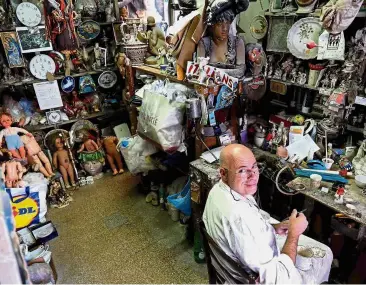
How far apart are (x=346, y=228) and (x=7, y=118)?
3137 millimetres

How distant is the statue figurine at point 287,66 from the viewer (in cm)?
237

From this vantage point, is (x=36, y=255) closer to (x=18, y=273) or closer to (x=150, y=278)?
(x=150, y=278)

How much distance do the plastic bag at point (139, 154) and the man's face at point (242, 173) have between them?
150 cm

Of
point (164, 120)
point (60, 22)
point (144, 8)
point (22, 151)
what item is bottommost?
point (22, 151)

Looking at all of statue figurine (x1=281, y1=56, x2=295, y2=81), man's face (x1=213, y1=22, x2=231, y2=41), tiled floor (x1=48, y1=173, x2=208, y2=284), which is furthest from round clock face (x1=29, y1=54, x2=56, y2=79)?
statue figurine (x1=281, y1=56, x2=295, y2=81)

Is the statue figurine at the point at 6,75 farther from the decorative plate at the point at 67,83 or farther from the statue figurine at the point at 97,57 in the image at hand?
the statue figurine at the point at 97,57

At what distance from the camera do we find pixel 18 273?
661 mm

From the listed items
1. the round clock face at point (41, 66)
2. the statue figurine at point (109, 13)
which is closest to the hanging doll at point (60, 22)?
the round clock face at point (41, 66)

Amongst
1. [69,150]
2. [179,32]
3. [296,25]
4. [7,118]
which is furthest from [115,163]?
[296,25]

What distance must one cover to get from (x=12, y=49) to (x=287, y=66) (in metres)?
2.76

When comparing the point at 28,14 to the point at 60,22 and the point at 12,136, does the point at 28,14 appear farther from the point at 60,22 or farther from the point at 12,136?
the point at 12,136

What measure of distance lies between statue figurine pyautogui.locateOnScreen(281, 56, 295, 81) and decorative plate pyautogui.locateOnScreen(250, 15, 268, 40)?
31 cm

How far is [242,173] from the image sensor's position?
1.45 metres

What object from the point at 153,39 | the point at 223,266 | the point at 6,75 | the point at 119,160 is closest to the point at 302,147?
the point at 223,266
